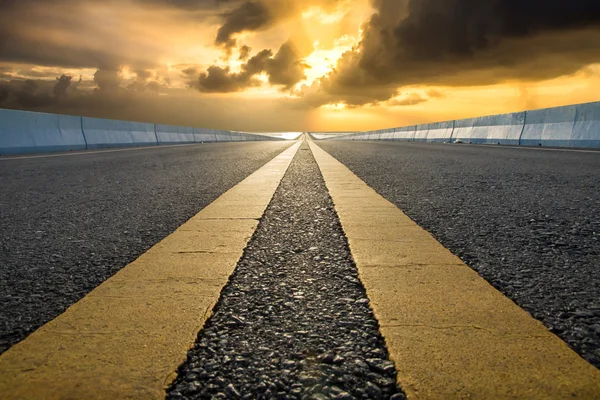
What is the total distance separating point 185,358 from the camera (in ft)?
4.34

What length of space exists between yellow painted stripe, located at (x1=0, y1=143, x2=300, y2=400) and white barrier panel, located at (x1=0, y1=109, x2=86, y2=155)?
483 inches

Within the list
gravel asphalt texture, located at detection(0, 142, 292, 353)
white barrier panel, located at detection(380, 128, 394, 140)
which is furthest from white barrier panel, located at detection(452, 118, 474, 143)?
gravel asphalt texture, located at detection(0, 142, 292, 353)

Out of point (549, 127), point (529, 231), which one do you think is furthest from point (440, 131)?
point (529, 231)

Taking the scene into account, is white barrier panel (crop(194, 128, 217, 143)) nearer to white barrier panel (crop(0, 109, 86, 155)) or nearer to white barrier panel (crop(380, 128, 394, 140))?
white barrier panel (crop(0, 109, 86, 155))

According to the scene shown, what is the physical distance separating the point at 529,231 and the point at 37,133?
1417cm

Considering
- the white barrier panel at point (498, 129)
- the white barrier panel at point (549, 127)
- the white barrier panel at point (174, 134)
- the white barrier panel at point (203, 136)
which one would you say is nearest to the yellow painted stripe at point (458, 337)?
the white barrier panel at point (549, 127)

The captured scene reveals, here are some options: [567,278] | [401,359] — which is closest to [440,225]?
[567,278]

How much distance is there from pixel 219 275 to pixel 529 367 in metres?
1.31

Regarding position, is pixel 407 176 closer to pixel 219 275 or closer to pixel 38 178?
pixel 219 275

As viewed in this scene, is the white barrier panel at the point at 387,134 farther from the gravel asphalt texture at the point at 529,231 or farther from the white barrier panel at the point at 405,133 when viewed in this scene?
the gravel asphalt texture at the point at 529,231

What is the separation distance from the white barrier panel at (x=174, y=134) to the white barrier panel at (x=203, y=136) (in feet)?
1.99

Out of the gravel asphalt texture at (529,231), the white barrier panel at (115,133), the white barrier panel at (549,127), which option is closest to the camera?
the gravel asphalt texture at (529,231)

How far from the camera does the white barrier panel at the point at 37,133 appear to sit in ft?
40.1

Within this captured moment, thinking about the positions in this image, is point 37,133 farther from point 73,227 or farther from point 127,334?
point 127,334
